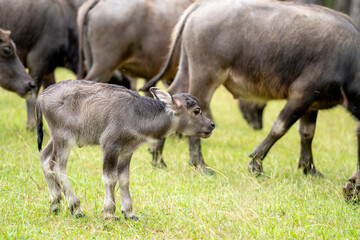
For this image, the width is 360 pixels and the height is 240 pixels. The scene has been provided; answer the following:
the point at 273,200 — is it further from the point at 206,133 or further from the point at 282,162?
the point at 282,162

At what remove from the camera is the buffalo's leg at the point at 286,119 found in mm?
6867

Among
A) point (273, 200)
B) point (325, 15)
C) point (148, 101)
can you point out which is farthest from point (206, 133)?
point (325, 15)

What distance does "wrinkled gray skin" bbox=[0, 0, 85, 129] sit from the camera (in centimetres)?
864

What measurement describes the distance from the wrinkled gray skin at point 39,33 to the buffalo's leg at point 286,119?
375cm

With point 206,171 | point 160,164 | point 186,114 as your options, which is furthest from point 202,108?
point 186,114

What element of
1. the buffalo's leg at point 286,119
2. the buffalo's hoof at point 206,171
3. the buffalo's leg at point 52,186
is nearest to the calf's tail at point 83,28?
the buffalo's hoof at point 206,171

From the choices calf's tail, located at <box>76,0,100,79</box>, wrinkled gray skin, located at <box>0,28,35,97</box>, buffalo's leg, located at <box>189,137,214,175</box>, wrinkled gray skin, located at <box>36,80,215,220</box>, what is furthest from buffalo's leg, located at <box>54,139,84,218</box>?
calf's tail, located at <box>76,0,100,79</box>

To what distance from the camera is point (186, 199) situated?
18.4 ft

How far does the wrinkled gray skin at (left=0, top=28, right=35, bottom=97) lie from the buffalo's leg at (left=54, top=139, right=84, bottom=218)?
3.27m

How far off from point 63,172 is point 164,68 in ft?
10.6

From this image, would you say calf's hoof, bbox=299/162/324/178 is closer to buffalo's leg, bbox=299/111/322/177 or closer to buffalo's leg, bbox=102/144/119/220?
buffalo's leg, bbox=299/111/322/177

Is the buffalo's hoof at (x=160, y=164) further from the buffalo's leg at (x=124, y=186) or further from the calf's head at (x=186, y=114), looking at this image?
the buffalo's leg at (x=124, y=186)

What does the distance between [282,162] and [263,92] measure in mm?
1336

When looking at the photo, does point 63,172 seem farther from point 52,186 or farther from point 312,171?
point 312,171
